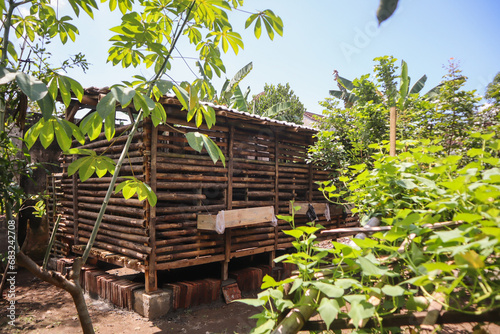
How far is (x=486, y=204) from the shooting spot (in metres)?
0.97

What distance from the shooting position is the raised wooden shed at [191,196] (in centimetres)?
570

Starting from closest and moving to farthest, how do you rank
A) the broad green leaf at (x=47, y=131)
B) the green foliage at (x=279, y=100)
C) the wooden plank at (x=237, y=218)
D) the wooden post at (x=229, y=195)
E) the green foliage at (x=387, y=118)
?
the broad green leaf at (x=47, y=131) < the green foliage at (x=387, y=118) < the wooden plank at (x=237, y=218) < the wooden post at (x=229, y=195) < the green foliage at (x=279, y=100)

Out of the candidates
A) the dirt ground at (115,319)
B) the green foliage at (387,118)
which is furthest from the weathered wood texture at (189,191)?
the green foliage at (387,118)

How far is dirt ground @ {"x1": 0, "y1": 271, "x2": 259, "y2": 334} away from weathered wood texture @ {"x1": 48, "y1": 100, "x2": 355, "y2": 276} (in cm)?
86

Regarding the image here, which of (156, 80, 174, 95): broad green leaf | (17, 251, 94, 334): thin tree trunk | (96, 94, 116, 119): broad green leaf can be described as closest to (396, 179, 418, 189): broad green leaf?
(156, 80, 174, 95): broad green leaf

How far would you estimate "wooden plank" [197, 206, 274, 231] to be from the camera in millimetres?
5973

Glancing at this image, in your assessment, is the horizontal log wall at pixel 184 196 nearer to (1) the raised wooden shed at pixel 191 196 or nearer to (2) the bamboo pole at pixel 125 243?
(1) the raised wooden shed at pixel 191 196

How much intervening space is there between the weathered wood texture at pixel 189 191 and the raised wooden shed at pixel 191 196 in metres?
0.02

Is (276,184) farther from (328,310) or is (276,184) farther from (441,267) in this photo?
(441,267)

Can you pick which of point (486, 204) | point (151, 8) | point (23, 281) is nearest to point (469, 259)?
point (486, 204)

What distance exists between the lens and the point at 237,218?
6.18m

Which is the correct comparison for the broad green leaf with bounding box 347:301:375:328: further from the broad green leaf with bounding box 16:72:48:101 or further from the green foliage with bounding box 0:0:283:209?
the broad green leaf with bounding box 16:72:48:101

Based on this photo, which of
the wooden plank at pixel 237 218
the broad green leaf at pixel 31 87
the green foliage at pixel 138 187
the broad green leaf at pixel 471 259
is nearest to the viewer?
the broad green leaf at pixel 471 259

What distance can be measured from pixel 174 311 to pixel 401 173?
549 centimetres
